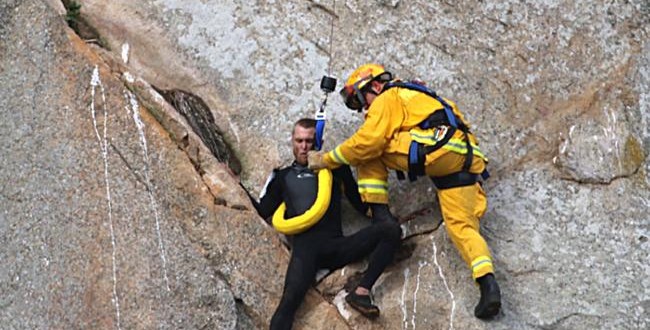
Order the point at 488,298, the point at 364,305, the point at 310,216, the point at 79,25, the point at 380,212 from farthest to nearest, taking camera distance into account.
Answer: the point at 79,25 → the point at 380,212 → the point at 310,216 → the point at 364,305 → the point at 488,298

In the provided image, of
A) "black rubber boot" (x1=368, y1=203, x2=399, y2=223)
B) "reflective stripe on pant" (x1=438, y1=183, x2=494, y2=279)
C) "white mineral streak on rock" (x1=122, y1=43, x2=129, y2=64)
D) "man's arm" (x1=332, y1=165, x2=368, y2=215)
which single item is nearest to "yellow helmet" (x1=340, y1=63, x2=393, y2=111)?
"man's arm" (x1=332, y1=165, x2=368, y2=215)

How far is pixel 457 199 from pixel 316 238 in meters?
1.05

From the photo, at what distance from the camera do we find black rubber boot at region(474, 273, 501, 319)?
25.7 feet

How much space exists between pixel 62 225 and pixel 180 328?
3.98ft

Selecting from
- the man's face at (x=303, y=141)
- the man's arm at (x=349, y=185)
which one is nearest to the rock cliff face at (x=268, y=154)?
the man's arm at (x=349, y=185)

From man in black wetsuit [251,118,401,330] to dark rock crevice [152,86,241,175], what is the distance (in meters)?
0.53

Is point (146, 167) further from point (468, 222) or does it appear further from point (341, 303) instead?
point (468, 222)

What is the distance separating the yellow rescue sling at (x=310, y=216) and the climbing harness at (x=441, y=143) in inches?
24.8

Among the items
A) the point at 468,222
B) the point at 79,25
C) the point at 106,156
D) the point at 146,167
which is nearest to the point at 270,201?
the point at 146,167

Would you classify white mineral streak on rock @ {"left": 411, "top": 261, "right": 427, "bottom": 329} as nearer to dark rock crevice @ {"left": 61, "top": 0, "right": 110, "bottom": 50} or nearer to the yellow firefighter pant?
the yellow firefighter pant

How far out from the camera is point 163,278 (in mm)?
8234

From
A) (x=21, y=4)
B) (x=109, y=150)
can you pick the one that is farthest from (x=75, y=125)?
(x=21, y=4)

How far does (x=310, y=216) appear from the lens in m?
8.32

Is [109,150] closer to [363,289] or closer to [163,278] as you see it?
[163,278]
